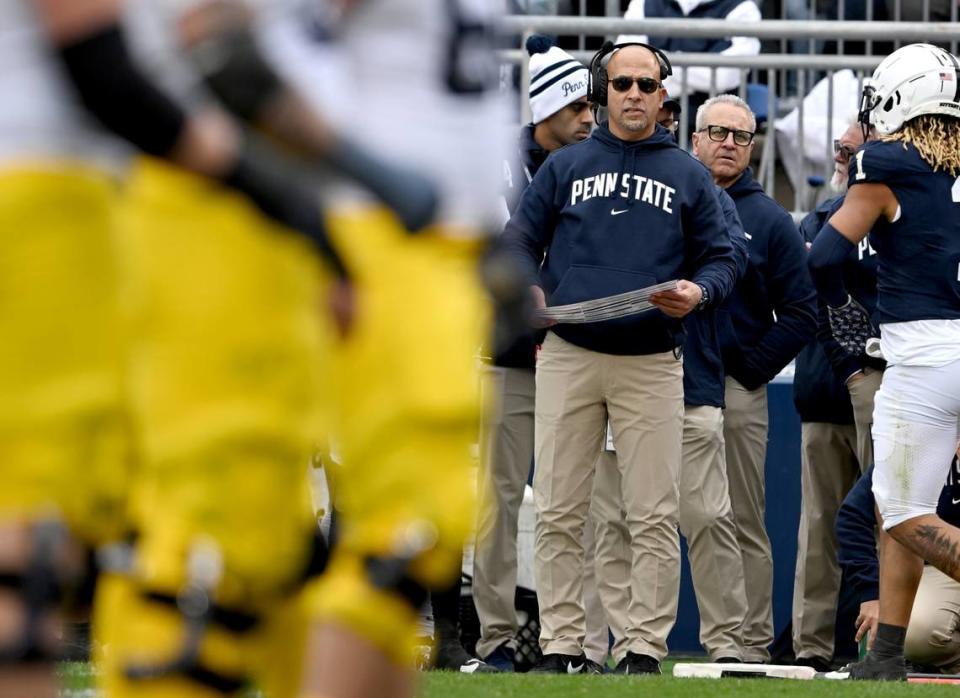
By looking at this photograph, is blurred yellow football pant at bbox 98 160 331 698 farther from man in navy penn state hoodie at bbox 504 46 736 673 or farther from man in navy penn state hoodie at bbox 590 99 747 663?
man in navy penn state hoodie at bbox 590 99 747 663

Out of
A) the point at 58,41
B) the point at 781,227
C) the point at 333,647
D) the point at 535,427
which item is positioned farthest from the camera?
the point at 781,227

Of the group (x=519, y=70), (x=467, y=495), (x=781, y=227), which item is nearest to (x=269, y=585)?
(x=467, y=495)

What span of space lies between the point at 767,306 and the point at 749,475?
72 centimetres

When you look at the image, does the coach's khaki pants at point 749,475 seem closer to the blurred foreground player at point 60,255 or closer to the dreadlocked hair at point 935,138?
the dreadlocked hair at point 935,138

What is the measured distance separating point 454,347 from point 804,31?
25.3 feet

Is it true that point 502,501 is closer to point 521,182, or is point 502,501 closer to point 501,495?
point 501,495

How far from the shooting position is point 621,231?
7879 millimetres

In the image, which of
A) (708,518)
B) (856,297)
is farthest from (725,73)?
(708,518)

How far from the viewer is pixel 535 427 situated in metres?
8.12

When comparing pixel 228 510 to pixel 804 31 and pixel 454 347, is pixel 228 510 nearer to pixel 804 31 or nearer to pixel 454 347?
pixel 454 347

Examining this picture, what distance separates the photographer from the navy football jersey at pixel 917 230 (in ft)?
24.8

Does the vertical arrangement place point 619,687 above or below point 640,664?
above

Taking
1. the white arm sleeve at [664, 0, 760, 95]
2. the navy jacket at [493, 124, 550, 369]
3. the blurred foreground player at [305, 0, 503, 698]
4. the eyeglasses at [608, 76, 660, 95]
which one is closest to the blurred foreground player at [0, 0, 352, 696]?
the blurred foreground player at [305, 0, 503, 698]

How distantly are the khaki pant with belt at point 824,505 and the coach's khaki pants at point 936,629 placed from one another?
0.80m
